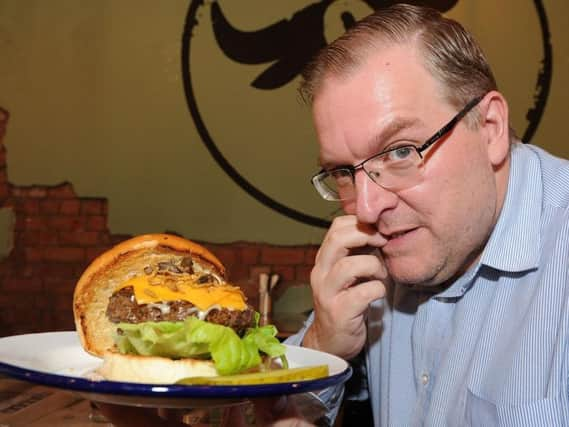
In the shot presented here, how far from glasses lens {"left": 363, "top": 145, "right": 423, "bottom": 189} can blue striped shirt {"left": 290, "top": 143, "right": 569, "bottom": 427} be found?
232mm

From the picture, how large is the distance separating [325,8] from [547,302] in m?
3.30

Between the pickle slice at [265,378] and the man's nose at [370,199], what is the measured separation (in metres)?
0.39

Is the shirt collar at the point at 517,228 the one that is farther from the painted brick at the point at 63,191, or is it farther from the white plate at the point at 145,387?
the painted brick at the point at 63,191

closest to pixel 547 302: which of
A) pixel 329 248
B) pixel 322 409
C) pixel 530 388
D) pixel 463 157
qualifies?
pixel 530 388

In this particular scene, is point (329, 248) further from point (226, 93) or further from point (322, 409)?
point (226, 93)

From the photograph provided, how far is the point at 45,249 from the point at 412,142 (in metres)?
3.58

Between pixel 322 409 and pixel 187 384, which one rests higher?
pixel 187 384

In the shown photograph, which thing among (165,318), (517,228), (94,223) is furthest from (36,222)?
(517,228)

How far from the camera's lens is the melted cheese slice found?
135 cm

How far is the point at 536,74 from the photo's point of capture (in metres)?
4.39

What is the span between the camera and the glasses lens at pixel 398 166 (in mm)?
1501

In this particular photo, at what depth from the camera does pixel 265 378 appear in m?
1.15

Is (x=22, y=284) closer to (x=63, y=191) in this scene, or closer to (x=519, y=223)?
(x=63, y=191)

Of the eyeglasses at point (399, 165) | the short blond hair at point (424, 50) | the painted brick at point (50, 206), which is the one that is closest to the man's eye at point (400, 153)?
the eyeglasses at point (399, 165)
